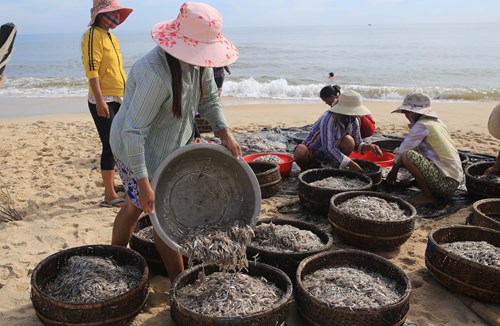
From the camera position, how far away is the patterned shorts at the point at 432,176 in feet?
13.4

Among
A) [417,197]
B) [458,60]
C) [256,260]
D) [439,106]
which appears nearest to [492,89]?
[439,106]

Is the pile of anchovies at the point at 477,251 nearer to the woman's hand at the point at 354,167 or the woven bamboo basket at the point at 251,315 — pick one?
the woven bamboo basket at the point at 251,315

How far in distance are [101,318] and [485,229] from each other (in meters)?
2.57

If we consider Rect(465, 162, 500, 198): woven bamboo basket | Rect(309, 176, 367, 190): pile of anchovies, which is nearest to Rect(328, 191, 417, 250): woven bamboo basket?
Rect(309, 176, 367, 190): pile of anchovies

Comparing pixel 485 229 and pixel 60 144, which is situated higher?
pixel 485 229

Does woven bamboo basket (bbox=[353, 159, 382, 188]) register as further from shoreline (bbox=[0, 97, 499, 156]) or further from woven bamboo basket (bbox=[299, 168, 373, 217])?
shoreline (bbox=[0, 97, 499, 156])

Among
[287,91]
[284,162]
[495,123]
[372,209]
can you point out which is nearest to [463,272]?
[372,209]

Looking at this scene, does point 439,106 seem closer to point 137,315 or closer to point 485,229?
point 485,229

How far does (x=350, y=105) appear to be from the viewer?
14.6 feet

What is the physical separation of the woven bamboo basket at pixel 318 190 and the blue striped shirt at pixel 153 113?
150cm

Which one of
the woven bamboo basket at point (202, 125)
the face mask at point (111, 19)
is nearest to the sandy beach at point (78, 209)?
the woven bamboo basket at point (202, 125)

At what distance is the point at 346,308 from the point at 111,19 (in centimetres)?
301

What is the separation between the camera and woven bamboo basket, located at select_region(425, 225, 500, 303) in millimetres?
2623

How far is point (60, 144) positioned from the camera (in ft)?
22.0
